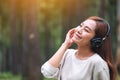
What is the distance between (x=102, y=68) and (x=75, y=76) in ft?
0.85

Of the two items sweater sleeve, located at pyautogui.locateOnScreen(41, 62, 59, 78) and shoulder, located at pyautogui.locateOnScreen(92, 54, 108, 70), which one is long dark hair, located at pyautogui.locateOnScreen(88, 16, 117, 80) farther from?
sweater sleeve, located at pyautogui.locateOnScreen(41, 62, 59, 78)

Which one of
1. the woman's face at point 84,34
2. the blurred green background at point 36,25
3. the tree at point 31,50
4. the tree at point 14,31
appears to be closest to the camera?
the woman's face at point 84,34

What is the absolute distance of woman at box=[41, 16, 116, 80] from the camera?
547 cm

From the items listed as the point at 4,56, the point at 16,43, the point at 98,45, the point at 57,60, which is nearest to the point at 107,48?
the point at 98,45

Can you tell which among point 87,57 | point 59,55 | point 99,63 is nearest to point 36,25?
point 59,55

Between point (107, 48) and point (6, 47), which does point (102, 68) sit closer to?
point (107, 48)

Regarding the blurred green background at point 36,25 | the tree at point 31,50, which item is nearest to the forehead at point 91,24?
the blurred green background at point 36,25

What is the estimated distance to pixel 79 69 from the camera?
5512mm

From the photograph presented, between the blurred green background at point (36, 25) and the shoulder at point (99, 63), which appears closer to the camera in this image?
the shoulder at point (99, 63)

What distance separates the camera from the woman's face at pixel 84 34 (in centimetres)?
555

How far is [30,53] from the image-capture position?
1698cm

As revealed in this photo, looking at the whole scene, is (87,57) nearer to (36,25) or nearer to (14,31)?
(36,25)

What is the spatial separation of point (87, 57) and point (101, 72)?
231mm

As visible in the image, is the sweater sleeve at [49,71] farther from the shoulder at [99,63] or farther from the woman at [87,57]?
the shoulder at [99,63]
